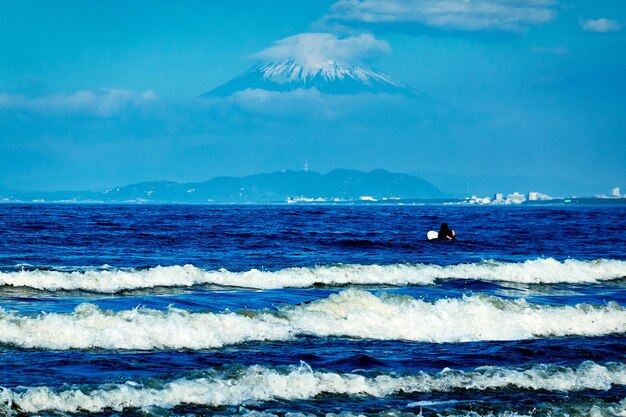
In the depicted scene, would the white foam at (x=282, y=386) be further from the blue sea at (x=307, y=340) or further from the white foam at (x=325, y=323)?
the white foam at (x=325, y=323)

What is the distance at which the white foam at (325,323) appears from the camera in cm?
1578

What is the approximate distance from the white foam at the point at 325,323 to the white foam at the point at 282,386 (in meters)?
3.45

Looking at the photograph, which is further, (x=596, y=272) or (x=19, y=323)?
(x=596, y=272)

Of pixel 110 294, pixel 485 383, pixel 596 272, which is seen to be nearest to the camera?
pixel 485 383

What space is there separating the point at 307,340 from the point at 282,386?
421 centimetres

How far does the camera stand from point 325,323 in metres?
18.1

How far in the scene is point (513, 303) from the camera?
21.0 m

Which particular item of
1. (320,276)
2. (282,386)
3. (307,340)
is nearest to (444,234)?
(320,276)

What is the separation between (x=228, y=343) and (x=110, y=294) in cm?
831

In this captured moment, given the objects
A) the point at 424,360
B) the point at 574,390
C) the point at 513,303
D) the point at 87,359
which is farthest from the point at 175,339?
the point at 513,303

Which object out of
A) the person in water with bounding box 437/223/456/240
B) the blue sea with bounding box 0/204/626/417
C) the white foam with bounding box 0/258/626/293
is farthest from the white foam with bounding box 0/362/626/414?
the person in water with bounding box 437/223/456/240

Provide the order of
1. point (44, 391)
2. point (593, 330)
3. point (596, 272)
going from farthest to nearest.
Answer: point (596, 272)
point (593, 330)
point (44, 391)

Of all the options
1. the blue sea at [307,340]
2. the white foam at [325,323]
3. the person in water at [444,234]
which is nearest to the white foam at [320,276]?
the blue sea at [307,340]

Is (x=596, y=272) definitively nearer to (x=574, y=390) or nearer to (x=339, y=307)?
(x=339, y=307)
